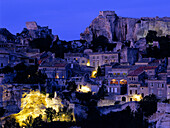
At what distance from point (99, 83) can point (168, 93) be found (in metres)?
10.1

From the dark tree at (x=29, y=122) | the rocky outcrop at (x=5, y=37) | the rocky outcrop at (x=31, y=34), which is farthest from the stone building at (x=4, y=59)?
the rocky outcrop at (x=31, y=34)

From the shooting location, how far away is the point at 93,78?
46281 millimetres

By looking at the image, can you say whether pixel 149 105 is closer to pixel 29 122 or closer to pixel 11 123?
pixel 29 122

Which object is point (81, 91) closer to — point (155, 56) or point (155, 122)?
point (155, 122)

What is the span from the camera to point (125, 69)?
4603 cm

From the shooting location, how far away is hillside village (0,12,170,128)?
130 ft

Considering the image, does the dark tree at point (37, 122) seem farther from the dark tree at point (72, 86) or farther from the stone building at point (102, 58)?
the stone building at point (102, 58)

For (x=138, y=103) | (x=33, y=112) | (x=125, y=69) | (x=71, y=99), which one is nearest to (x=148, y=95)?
(x=138, y=103)

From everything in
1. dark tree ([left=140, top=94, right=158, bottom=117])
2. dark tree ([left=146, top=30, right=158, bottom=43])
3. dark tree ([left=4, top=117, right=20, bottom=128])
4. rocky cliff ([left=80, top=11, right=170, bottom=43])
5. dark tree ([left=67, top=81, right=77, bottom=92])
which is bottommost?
dark tree ([left=4, top=117, right=20, bottom=128])

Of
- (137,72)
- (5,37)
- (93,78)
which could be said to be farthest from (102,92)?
(5,37)

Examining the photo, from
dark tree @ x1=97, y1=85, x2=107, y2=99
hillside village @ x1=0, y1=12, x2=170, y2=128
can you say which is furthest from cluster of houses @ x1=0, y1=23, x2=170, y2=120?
A: dark tree @ x1=97, y1=85, x2=107, y2=99

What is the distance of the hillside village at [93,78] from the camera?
130 feet

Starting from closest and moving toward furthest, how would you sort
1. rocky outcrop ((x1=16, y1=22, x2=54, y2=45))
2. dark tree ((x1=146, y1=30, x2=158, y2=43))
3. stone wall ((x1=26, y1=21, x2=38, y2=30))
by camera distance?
dark tree ((x1=146, y1=30, x2=158, y2=43)) < rocky outcrop ((x1=16, y1=22, x2=54, y2=45)) < stone wall ((x1=26, y1=21, x2=38, y2=30))

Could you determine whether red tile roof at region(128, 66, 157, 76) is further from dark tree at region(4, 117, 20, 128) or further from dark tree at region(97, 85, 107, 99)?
dark tree at region(4, 117, 20, 128)
